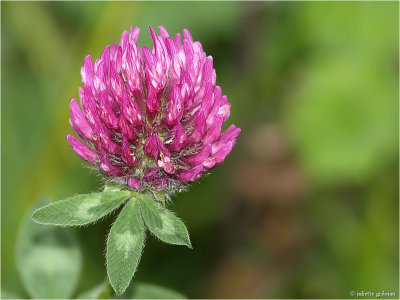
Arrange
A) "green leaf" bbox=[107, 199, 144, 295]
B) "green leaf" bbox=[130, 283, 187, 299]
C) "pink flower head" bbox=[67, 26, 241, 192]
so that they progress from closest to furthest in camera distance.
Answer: "green leaf" bbox=[107, 199, 144, 295]
"pink flower head" bbox=[67, 26, 241, 192]
"green leaf" bbox=[130, 283, 187, 299]

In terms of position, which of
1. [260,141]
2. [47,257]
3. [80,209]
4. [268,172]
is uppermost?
[80,209]

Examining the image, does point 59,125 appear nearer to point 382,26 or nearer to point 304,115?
point 304,115

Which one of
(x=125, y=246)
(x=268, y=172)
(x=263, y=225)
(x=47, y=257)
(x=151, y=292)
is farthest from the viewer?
(x=268, y=172)

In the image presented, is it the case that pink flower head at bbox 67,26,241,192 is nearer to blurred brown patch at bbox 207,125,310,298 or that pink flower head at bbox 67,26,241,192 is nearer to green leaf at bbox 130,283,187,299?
green leaf at bbox 130,283,187,299

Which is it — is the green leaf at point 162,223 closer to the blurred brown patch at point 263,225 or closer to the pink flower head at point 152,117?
the pink flower head at point 152,117

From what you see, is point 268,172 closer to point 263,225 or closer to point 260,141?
point 260,141

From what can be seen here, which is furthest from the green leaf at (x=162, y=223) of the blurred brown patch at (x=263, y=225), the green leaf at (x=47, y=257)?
the blurred brown patch at (x=263, y=225)

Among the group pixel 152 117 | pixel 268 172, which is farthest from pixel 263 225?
pixel 152 117

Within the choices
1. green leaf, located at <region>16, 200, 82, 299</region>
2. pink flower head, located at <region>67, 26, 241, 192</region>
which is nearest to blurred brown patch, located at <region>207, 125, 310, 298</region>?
green leaf, located at <region>16, 200, 82, 299</region>

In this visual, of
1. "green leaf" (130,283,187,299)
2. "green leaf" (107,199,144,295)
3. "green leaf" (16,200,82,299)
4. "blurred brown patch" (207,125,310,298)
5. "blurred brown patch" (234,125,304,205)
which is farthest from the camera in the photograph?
"blurred brown patch" (234,125,304,205)
